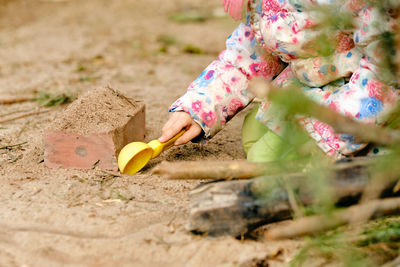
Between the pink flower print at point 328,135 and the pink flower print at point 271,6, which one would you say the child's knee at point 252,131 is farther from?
the pink flower print at point 271,6

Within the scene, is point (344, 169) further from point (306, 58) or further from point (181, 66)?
point (181, 66)

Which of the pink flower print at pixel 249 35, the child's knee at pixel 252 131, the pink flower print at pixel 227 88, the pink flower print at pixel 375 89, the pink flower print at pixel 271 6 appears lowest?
the child's knee at pixel 252 131

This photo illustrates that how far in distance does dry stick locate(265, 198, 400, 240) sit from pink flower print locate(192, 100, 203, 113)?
73 centimetres

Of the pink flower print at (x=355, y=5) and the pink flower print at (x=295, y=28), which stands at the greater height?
the pink flower print at (x=355, y=5)

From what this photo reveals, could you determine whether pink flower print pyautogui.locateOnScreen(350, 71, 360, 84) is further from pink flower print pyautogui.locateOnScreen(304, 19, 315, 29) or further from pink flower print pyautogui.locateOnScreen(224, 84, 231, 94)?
pink flower print pyautogui.locateOnScreen(224, 84, 231, 94)

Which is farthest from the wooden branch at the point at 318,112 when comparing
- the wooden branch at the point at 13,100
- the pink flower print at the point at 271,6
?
the wooden branch at the point at 13,100

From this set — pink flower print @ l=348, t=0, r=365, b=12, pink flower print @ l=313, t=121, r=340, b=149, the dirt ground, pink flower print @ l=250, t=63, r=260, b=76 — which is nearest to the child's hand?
the dirt ground

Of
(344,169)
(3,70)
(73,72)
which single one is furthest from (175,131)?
(3,70)

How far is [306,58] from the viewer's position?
161 cm

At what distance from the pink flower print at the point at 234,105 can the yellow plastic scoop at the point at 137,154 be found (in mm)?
239

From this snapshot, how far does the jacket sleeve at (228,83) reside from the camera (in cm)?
170

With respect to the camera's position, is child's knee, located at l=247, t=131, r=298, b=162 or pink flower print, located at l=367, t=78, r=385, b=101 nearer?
pink flower print, located at l=367, t=78, r=385, b=101

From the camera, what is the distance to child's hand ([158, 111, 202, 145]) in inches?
64.6

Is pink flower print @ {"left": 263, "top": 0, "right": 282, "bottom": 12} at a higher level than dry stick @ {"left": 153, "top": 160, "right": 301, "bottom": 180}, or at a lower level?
higher
